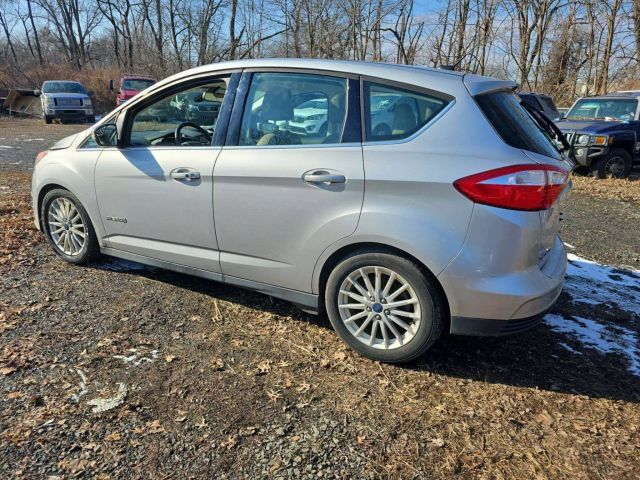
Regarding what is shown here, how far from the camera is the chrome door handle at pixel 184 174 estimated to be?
11.6ft

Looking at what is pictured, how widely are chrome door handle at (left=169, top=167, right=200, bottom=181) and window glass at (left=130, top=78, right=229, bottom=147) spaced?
9.1 inches

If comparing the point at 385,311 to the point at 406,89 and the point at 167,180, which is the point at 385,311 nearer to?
the point at 406,89

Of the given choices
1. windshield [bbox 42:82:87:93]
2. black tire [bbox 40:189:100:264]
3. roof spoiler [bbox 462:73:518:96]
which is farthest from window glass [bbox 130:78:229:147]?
windshield [bbox 42:82:87:93]

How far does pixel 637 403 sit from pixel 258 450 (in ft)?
7.15

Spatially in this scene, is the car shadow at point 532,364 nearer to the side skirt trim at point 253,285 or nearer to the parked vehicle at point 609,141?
the side skirt trim at point 253,285

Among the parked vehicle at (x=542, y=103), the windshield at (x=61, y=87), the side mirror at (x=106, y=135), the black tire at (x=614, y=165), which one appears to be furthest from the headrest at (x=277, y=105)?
the windshield at (x=61, y=87)

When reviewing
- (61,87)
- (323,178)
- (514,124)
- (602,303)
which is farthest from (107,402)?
(61,87)

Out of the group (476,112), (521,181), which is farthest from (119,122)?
(521,181)

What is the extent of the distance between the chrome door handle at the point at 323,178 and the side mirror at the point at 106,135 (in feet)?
6.23

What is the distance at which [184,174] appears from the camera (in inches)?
141

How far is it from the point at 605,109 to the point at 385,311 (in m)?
10.9

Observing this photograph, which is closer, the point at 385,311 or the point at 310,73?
the point at 385,311

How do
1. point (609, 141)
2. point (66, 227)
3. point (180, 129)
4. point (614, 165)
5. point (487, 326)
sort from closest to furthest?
point (487, 326)
point (180, 129)
point (66, 227)
point (609, 141)
point (614, 165)

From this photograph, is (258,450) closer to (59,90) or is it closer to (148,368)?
(148,368)
